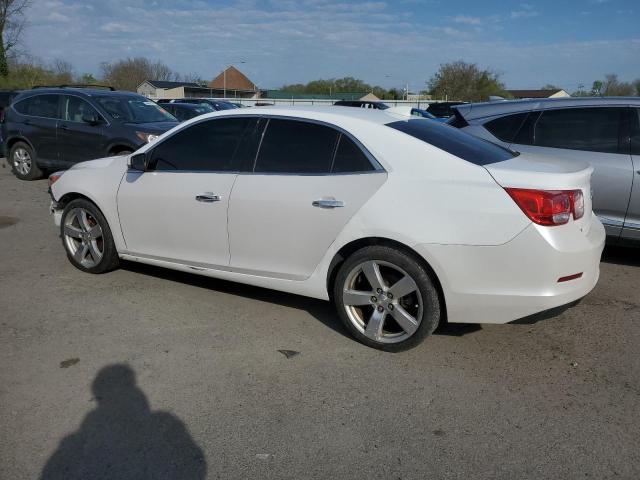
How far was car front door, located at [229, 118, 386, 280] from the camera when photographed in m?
3.78

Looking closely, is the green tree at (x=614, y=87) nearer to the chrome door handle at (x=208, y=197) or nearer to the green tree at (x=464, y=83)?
the green tree at (x=464, y=83)

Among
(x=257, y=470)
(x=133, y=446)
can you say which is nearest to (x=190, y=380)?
(x=133, y=446)

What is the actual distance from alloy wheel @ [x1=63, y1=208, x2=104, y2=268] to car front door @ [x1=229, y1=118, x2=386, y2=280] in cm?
166

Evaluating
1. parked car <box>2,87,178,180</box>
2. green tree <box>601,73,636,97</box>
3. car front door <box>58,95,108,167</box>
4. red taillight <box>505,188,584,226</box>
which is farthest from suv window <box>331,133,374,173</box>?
green tree <box>601,73,636,97</box>

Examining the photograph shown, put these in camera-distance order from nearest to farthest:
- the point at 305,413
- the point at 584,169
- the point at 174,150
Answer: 1. the point at 305,413
2. the point at 584,169
3. the point at 174,150

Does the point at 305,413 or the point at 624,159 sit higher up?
the point at 624,159

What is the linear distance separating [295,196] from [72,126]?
7637 millimetres

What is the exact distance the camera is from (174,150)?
468 cm

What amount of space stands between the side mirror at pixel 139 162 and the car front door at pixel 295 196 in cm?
101

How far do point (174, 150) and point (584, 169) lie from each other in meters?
3.18

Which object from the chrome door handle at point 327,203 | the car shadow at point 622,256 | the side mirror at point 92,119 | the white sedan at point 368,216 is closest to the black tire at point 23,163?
the side mirror at point 92,119

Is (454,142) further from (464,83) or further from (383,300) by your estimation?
(464,83)

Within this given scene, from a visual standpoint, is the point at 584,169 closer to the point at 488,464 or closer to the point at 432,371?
the point at 432,371

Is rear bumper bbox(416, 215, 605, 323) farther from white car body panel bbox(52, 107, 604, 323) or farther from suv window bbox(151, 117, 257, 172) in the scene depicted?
suv window bbox(151, 117, 257, 172)
